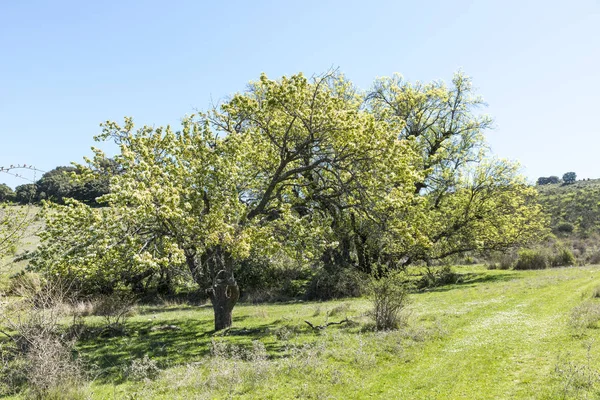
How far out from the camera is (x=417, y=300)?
26.5 meters

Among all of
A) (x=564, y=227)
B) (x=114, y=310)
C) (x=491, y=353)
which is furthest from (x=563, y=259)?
(x=114, y=310)

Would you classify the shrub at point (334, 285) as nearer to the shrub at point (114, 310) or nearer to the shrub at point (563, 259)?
the shrub at point (114, 310)

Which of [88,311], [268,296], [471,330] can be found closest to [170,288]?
[268,296]

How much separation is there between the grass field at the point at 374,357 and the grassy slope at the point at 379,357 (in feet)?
0.12

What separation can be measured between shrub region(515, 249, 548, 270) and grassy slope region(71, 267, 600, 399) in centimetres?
2256

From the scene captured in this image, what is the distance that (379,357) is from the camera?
13.6m

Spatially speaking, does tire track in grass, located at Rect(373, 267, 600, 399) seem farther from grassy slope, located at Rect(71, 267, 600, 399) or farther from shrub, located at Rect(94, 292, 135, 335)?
shrub, located at Rect(94, 292, 135, 335)

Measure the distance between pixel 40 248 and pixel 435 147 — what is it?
112 feet

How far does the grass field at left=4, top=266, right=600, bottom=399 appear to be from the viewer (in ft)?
35.7

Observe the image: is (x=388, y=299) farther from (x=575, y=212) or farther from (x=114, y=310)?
(x=575, y=212)

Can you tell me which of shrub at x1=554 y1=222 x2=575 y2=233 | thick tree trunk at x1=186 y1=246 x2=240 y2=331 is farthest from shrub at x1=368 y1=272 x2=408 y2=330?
shrub at x1=554 y1=222 x2=575 y2=233

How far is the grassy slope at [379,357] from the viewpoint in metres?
11.0

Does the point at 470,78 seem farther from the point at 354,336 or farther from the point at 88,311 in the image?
the point at 88,311

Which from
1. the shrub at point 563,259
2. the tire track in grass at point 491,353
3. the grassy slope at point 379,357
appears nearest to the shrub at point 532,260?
the shrub at point 563,259
